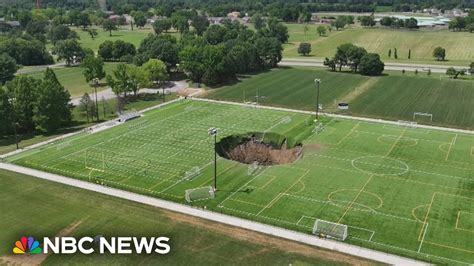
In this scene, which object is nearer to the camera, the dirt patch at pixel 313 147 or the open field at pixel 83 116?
the dirt patch at pixel 313 147

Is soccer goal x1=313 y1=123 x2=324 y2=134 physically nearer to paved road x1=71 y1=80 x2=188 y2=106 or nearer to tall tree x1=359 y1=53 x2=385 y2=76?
paved road x1=71 y1=80 x2=188 y2=106

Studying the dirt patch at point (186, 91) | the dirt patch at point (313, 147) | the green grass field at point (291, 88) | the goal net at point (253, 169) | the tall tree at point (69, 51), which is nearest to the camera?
the goal net at point (253, 169)

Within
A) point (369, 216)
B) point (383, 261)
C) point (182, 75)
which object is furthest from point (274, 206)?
point (182, 75)

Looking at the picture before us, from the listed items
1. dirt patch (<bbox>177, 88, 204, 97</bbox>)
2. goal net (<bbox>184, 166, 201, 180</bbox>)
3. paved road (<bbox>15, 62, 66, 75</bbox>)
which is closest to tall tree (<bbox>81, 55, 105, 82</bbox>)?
dirt patch (<bbox>177, 88, 204, 97</bbox>)

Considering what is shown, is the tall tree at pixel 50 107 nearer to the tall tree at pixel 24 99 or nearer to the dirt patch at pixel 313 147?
the tall tree at pixel 24 99

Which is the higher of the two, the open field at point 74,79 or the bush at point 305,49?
the bush at point 305,49

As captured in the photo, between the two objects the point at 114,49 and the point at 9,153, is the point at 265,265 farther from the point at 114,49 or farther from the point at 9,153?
the point at 114,49

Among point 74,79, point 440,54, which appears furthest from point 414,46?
point 74,79

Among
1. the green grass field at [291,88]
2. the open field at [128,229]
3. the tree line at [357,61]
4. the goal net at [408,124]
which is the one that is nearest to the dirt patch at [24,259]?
the open field at [128,229]
